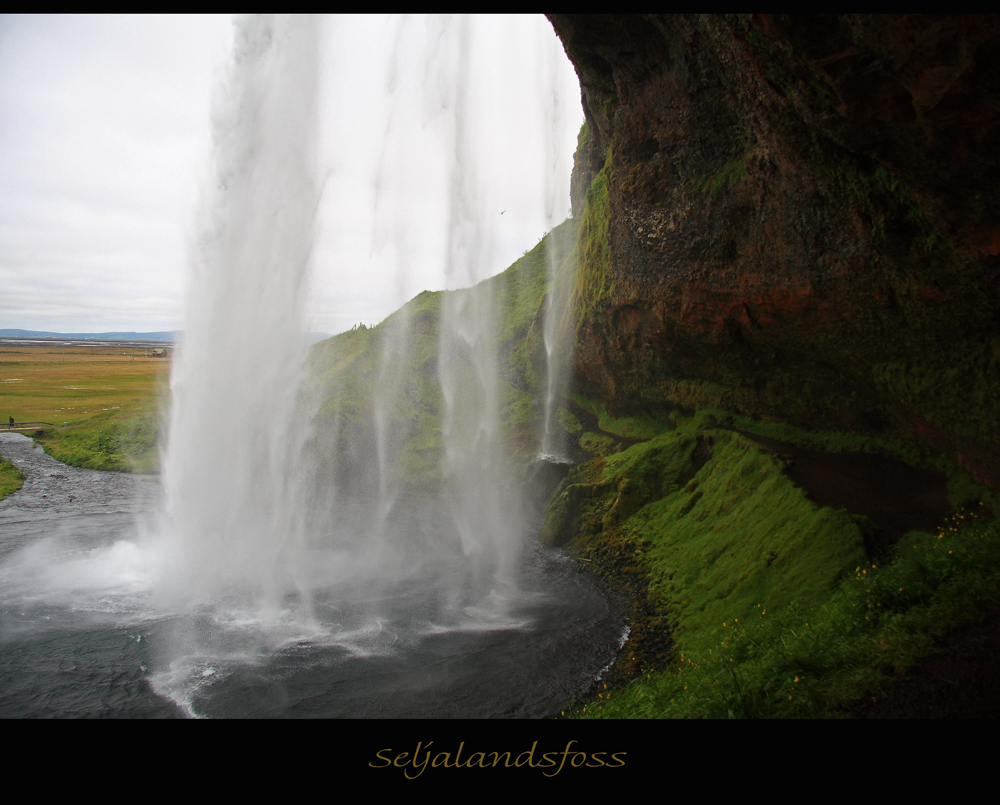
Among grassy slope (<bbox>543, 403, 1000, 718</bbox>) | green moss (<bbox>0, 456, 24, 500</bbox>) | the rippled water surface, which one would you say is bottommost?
green moss (<bbox>0, 456, 24, 500</bbox>)

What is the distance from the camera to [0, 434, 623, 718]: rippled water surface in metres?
9.63

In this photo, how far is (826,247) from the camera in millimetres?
11578

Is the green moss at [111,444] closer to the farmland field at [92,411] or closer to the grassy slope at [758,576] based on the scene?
the farmland field at [92,411]

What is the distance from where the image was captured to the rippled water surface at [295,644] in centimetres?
963

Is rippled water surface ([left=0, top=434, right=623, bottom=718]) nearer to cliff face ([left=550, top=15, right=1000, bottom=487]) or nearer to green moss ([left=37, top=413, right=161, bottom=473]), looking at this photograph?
cliff face ([left=550, top=15, right=1000, bottom=487])

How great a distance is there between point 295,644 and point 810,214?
14.4 metres

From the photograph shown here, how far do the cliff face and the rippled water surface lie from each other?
8.43m

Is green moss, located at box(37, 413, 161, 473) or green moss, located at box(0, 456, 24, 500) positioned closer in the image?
green moss, located at box(0, 456, 24, 500)

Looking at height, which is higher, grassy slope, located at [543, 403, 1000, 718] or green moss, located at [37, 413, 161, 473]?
grassy slope, located at [543, 403, 1000, 718]

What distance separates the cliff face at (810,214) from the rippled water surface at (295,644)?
8427 mm

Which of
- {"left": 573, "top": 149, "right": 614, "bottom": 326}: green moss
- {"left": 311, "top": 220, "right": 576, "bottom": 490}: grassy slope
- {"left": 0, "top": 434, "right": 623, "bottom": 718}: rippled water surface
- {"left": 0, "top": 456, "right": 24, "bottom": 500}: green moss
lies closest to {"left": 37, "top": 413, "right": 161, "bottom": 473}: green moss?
{"left": 0, "top": 456, "right": 24, "bottom": 500}: green moss

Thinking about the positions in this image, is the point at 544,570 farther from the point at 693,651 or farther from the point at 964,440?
the point at 964,440

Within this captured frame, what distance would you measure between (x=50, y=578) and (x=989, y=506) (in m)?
22.0

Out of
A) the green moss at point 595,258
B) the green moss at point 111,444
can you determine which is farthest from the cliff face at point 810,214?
the green moss at point 111,444
